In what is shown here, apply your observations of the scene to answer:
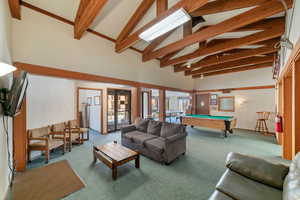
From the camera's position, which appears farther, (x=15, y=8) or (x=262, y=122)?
(x=262, y=122)

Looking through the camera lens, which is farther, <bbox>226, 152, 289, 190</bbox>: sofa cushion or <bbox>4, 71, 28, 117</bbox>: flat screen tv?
<bbox>4, 71, 28, 117</bbox>: flat screen tv

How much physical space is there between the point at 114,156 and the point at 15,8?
11.2ft

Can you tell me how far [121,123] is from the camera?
6020mm

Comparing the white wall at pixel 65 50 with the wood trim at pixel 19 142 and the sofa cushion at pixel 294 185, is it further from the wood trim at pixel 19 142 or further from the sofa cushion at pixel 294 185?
the sofa cushion at pixel 294 185

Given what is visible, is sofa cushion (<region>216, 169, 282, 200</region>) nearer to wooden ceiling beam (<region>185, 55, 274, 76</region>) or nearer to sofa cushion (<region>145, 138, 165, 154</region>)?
sofa cushion (<region>145, 138, 165, 154</region>)

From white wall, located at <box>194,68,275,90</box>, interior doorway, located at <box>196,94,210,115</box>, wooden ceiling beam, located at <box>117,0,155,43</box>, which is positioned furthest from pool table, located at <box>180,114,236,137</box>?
wooden ceiling beam, located at <box>117,0,155,43</box>

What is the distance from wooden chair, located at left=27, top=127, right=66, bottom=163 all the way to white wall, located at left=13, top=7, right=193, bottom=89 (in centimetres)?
183

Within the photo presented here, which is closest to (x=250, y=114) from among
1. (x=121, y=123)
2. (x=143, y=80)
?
(x=143, y=80)

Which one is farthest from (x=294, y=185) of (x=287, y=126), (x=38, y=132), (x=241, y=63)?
(x=241, y=63)

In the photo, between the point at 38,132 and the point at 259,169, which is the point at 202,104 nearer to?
the point at 259,169

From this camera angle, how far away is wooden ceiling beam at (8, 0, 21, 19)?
2.19 metres

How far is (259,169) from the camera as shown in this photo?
58.8 inches

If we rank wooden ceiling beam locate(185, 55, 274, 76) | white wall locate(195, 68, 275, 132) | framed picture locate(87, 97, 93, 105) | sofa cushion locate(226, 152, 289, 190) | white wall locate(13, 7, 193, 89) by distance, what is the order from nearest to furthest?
sofa cushion locate(226, 152, 289, 190) < white wall locate(13, 7, 193, 89) < wooden ceiling beam locate(185, 55, 274, 76) < white wall locate(195, 68, 275, 132) < framed picture locate(87, 97, 93, 105)

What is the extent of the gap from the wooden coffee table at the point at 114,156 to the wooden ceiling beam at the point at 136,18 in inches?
131
